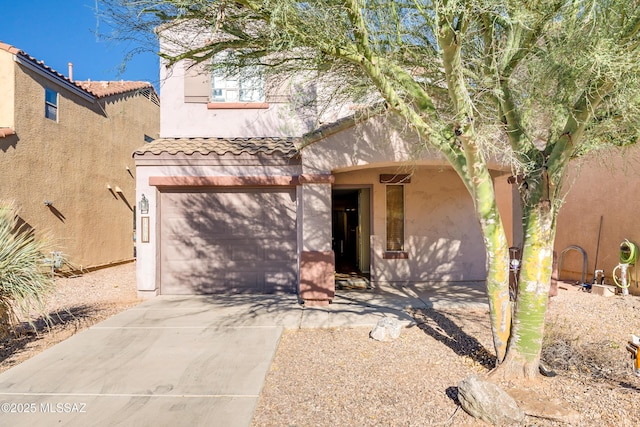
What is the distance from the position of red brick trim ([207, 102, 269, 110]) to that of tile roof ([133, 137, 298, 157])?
3.25 ft

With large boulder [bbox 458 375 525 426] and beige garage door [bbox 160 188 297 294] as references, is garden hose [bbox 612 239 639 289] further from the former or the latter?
beige garage door [bbox 160 188 297 294]

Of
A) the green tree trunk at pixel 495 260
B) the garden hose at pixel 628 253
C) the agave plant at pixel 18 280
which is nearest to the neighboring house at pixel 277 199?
the agave plant at pixel 18 280

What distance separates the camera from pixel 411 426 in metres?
3.37

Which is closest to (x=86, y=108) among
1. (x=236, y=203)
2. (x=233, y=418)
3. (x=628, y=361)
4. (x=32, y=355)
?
(x=236, y=203)

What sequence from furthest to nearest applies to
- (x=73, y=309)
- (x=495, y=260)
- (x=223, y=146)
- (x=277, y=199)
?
(x=277, y=199) → (x=223, y=146) → (x=73, y=309) → (x=495, y=260)

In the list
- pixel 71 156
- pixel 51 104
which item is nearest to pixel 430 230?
pixel 71 156

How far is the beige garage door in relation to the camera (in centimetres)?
879

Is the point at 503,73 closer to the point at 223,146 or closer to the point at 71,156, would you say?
the point at 223,146

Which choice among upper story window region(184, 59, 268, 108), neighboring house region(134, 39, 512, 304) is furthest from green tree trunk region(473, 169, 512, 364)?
upper story window region(184, 59, 268, 108)

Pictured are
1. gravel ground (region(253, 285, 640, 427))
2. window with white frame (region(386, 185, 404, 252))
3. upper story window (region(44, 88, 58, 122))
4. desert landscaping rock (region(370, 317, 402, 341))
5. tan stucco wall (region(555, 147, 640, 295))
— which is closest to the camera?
gravel ground (region(253, 285, 640, 427))

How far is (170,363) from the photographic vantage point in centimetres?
487

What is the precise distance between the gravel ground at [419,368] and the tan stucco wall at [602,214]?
312 centimetres

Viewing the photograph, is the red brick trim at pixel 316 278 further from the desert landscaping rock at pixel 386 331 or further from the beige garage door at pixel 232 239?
the desert landscaping rock at pixel 386 331

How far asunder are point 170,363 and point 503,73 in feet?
18.9
